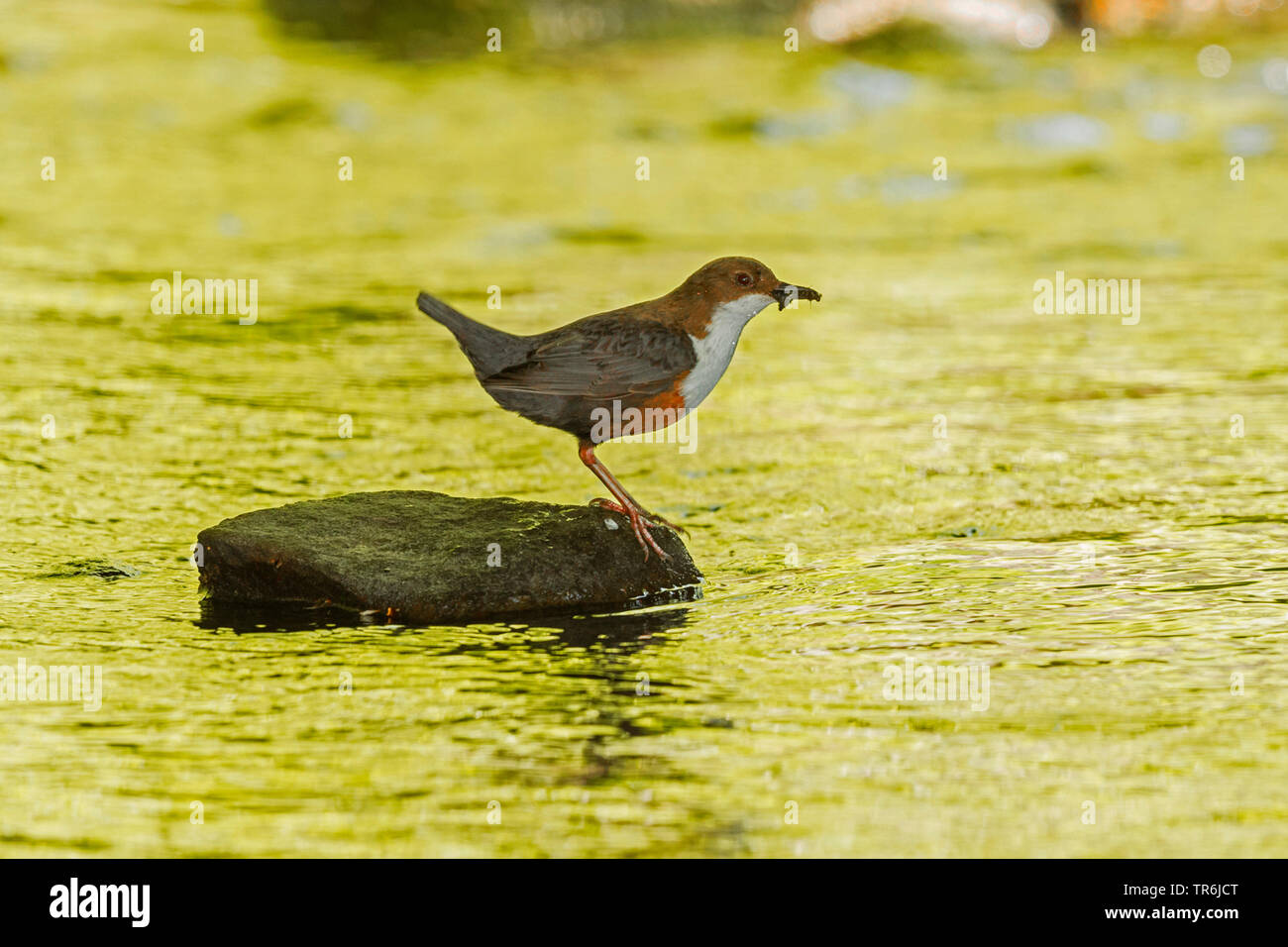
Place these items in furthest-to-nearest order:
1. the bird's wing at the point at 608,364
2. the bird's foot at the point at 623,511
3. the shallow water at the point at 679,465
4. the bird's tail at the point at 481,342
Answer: the bird's foot at the point at 623,511 → the bird's tail at the point at 481,342 → the bird's wing at the point at 608,364 → the shallow water at the point at 679,465

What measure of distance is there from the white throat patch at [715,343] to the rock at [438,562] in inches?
22.2

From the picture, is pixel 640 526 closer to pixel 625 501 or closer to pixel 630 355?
pixel 625 501

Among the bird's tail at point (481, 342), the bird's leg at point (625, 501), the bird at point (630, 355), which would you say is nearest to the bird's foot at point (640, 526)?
the bird's leg at point (625, 501)

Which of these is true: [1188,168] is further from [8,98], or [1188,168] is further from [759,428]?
[8,98]

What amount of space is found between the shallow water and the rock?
15 cm

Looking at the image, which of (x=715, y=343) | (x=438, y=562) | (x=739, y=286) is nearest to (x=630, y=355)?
(x=715, y=343)

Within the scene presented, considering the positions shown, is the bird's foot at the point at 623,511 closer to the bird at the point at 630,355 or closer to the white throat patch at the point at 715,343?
the bird at the point at 630,355

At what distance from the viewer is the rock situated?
5.54 m

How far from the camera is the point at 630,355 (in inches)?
218

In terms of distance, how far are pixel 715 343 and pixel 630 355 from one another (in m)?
0.28

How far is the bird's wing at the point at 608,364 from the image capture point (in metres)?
5.52

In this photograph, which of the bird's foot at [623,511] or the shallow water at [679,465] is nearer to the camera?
the shallow water at [679,465]

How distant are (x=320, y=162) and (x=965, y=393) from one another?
25.1 feet

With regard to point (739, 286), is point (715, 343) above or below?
below
